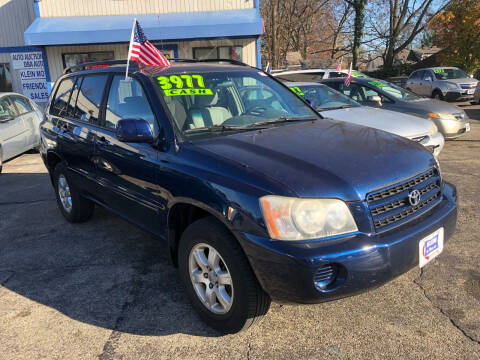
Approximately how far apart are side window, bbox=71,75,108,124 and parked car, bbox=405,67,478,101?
16.1 metres

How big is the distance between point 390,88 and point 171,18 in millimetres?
8293

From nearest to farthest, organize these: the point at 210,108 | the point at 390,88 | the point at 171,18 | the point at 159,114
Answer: the point at 159,114 → the point at 210,108 → the point at 390,88 → the point at 171,18

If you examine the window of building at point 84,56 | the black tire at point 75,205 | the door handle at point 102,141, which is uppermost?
the window of building at point 84,56

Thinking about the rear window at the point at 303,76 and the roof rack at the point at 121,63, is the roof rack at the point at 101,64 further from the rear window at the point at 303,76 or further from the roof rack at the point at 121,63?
the rear window at the point at 303,76

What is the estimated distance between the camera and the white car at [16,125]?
8.23m

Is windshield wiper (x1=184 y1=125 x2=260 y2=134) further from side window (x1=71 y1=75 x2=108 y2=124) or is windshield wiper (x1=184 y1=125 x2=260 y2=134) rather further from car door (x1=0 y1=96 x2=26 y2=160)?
car door (x1=0 y1=96 x2=26 y2=160)

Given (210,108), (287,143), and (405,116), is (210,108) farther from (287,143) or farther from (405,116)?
(405,116)

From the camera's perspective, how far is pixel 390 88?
29.2 ft

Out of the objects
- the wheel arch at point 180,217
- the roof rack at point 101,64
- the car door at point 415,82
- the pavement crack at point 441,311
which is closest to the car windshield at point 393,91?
the pavement crack at point 441,311

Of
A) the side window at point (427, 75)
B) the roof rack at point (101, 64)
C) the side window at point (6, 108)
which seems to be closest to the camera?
the roof rack at point (101, 64)

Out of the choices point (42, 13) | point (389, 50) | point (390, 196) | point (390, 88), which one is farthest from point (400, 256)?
point (389, 50)

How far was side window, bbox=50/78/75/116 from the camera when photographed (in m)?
4.69

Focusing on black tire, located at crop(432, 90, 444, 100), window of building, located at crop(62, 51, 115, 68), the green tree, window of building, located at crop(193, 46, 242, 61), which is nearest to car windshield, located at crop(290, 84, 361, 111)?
window of building, located at crop(193, 46, 242, 61)

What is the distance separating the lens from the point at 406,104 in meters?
8.35
